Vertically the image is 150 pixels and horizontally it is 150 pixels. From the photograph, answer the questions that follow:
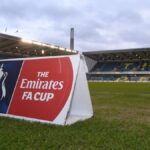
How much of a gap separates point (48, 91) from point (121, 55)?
192 ft

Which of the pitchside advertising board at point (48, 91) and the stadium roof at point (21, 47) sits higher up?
the stadium roof at point (21, 47)

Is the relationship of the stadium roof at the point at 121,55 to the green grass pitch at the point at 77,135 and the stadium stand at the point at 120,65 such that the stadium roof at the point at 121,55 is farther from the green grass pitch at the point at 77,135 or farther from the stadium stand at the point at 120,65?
the green grass pitch at the point at 77,135

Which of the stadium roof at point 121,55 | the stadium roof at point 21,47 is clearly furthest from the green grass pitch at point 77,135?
the stadium roof at point 121,55

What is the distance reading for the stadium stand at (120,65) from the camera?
61125mm

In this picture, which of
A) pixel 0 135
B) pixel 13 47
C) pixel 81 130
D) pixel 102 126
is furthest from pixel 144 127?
pixel 13 47

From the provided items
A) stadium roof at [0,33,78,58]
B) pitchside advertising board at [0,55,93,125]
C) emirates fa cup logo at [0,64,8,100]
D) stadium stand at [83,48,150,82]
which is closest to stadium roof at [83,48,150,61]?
stadium stand at [83,48,150,82]

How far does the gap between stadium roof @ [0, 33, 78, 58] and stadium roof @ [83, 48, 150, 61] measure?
16.4 metres

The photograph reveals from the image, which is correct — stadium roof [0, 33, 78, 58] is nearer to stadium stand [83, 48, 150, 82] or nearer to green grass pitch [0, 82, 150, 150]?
stadium stand [83, 48, 150, 82]

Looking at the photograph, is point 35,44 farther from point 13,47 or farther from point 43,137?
point 43,137

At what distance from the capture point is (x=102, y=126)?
5.67 metres

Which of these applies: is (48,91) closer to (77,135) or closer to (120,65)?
(77,135)

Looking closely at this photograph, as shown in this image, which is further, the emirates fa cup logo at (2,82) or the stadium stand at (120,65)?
the stadium stand at (120,65)

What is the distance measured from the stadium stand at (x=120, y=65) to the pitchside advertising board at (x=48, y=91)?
51.4 m

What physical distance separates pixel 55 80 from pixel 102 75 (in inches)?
2493
